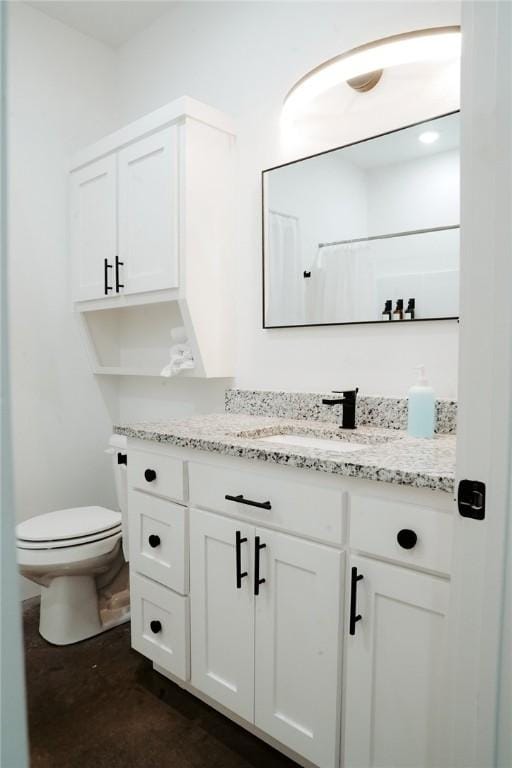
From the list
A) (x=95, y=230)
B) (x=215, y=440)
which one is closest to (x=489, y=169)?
(x=215, y=440)

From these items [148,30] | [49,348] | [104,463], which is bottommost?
[104,463]

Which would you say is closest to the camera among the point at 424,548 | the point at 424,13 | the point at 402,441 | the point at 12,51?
the point at 424,548

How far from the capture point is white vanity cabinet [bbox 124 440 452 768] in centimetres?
107

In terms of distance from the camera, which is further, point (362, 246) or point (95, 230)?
point (95, 230)

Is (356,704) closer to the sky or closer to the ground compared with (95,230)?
closer to the ground

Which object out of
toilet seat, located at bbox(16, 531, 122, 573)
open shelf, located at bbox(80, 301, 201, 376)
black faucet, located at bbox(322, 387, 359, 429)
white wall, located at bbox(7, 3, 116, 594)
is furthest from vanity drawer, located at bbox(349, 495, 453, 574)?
white wall, located at bbox(7, 3, 116, 594)

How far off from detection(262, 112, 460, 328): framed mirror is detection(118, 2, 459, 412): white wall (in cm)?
6

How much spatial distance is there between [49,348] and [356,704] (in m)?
2.06

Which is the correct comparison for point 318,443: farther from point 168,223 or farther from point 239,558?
point 168,223

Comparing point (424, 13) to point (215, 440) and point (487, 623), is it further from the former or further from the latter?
point (487, 623)

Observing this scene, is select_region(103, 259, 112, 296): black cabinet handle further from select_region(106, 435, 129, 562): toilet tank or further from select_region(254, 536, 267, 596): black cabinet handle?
select_region(254, 536, 267, 596): black cabinet handle

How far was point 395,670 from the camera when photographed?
111 centimetres

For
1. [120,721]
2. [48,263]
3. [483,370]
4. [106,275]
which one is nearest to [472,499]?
[483,370]

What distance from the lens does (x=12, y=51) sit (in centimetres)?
231
